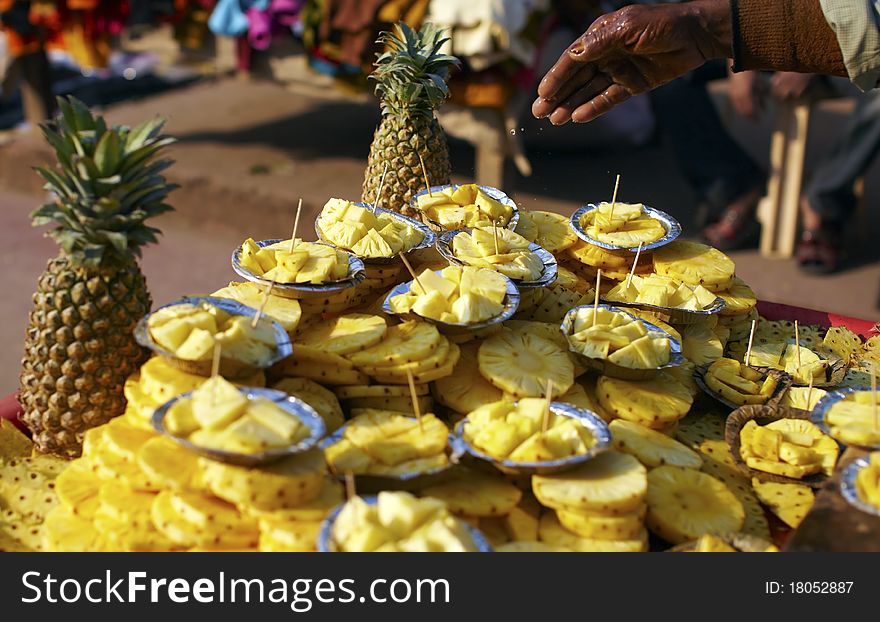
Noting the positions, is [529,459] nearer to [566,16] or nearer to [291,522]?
[291,522]

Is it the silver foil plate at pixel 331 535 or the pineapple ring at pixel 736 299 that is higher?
the pineapple ring at pixel 736 299

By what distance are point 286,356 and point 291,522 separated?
45 centimetres

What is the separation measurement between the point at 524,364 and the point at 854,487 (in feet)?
2.72

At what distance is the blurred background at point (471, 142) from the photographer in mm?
5891

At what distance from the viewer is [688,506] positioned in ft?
7.18

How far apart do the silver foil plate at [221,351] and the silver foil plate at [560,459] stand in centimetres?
45

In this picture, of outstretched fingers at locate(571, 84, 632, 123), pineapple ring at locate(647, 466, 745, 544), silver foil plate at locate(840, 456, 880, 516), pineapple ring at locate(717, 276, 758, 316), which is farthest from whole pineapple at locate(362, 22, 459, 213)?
silver foil plate at locate(840, 456, 880, 516)

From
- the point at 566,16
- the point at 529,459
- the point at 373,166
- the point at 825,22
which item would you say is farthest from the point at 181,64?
the point at 529,459

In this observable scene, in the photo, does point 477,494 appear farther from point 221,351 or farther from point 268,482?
point 221,351

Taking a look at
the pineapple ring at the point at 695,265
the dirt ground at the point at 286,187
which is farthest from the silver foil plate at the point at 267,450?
the dirt ground at the point at 286,187

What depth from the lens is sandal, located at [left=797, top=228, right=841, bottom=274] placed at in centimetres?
610

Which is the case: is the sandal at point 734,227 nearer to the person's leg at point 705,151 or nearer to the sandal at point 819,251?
the person's leg at point 705,151

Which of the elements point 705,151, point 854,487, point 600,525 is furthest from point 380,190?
point 705,151

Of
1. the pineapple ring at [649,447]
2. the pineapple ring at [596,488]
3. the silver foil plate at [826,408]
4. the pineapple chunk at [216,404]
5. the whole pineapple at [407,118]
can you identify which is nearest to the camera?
the pineapple chunk at [216,404]
